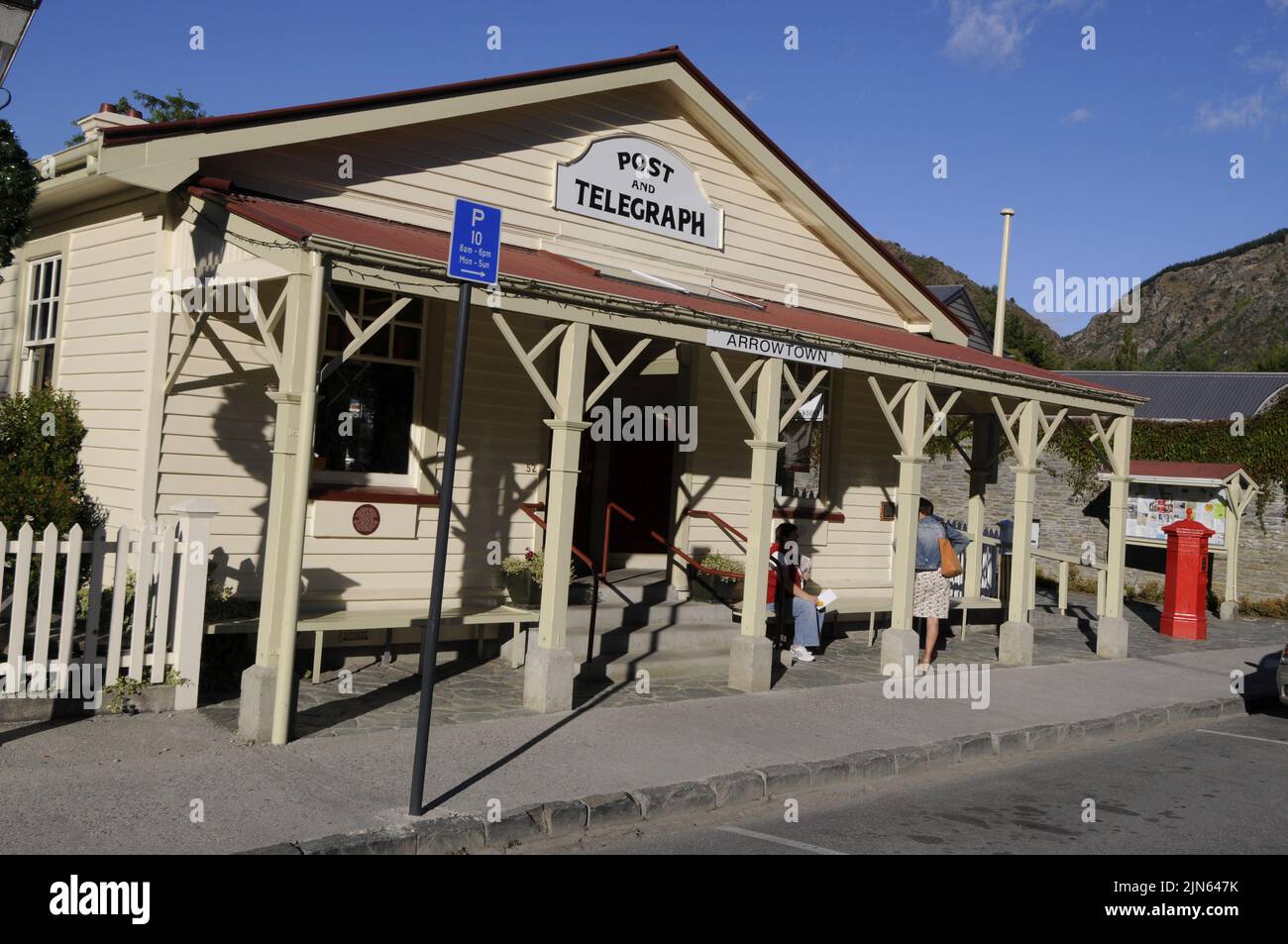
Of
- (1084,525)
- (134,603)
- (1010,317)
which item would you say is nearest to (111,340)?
(134,603)

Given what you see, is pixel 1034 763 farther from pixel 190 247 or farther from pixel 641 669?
pixel 190 247

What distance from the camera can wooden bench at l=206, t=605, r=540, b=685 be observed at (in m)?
8.64

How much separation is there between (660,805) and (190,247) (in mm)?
5856

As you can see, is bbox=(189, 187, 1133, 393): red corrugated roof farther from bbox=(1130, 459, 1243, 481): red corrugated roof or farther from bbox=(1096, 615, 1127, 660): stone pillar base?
bbox=(1130, 459, 1243, 481): red corrugated roof

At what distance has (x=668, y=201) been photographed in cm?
1284

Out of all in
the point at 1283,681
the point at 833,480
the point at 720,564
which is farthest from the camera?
the point at 833,480

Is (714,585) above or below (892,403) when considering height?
below

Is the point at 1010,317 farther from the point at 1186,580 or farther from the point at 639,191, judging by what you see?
the point at 639,191

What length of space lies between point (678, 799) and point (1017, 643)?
768cm

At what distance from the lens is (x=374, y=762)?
283 inches

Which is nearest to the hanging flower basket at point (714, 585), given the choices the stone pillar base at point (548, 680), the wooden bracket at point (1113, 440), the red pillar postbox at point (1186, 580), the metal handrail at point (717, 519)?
the metal handrail at point (717, 519)

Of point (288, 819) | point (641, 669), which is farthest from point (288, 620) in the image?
point (641, 669)

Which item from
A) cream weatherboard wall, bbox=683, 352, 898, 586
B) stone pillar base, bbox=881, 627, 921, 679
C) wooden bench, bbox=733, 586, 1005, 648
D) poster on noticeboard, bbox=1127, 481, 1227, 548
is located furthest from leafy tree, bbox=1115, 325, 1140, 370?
stone pillar base, bbox=881, 627, 921, 679

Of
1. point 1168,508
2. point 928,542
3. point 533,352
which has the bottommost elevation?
point 928,542
